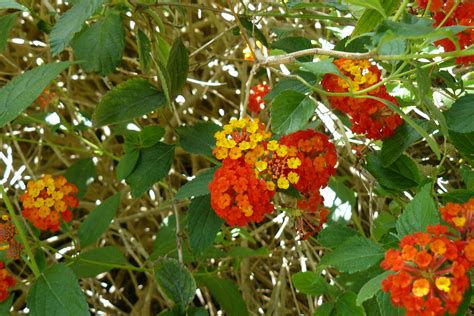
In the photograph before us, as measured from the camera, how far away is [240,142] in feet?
3.72

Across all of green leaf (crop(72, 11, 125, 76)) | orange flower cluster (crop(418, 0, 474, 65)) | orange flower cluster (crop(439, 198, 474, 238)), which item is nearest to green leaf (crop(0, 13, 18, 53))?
green leaf (crop(72, 11, 125, 76))

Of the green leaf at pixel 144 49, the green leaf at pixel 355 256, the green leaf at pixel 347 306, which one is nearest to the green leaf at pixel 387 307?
the green leaf at pixel 355 256

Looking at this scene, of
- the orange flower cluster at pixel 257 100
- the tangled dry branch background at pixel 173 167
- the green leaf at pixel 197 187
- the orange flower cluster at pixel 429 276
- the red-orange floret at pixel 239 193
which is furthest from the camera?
the tangled dry branch background at pixel 173 167

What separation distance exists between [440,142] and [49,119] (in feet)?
3.08

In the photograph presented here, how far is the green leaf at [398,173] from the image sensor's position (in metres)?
1.23

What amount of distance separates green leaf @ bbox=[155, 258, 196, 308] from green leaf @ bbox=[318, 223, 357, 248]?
0.77ft

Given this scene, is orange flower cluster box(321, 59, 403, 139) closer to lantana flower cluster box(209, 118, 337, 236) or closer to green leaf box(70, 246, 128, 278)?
lantana flower cluster box(209, 118, 337, 236)

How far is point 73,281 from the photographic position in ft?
3.86

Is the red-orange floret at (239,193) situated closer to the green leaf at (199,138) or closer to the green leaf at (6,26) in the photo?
the green leaf at (199,138)

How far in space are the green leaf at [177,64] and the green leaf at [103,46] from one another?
0.11 meters

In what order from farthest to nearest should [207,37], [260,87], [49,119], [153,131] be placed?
[207,37]
[260,87]
[49,119]
[153,131]

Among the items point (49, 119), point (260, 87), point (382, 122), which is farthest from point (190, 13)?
point (382, 122)

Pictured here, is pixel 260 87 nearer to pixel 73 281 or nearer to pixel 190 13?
pixel 190 13

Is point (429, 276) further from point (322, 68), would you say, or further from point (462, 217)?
point (322, 68)
